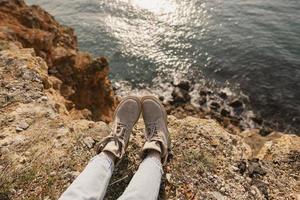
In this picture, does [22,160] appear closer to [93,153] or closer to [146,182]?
[93,153]

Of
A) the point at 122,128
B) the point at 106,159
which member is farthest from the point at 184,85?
the point at 106,159

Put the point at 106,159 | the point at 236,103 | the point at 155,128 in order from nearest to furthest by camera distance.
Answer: the point at 106,159
the point at 155,128
the point at 236,103

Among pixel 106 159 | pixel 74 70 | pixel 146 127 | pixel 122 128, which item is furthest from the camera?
pixel 74 70

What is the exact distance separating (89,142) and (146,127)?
46.5 inches

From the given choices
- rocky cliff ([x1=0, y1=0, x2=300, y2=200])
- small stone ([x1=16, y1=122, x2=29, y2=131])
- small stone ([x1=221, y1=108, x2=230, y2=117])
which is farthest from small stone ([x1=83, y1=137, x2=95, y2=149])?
small stone ([x1=221, y1=108, x2=230, y2=117])

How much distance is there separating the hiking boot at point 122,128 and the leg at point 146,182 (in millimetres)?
583

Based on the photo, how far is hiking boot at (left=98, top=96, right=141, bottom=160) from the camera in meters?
5.62

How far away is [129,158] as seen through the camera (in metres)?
6.05

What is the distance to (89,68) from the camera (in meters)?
14.2

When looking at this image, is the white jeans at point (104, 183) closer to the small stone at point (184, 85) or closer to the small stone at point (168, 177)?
the small stone at point (168, 177)

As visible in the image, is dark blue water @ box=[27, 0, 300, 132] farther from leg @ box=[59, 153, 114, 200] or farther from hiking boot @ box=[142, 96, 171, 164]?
leg @ box=[59, 153, 114, 200]

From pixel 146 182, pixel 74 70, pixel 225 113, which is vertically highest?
pixel 146 182

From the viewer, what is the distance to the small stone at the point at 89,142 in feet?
20.4

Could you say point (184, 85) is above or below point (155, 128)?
below
